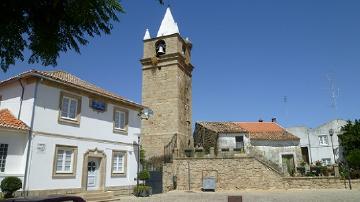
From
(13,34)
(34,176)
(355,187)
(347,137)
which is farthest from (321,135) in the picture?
(13,34)

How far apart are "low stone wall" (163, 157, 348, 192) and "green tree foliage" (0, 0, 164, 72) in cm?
2386

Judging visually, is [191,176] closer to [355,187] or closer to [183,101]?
[183,101]

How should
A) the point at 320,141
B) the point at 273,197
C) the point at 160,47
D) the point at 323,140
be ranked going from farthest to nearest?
the point at 320,141 < the point at 323,140 < the point at 160,47 < the point at 273,197

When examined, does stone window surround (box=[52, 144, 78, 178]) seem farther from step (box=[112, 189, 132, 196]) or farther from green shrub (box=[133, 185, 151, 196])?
green shrub (box=[133, 185, 151, 196])

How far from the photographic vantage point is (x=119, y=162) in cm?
2162

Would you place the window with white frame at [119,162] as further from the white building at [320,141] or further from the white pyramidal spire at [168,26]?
the white building at [320,141]

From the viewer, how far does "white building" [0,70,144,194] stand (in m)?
15.8

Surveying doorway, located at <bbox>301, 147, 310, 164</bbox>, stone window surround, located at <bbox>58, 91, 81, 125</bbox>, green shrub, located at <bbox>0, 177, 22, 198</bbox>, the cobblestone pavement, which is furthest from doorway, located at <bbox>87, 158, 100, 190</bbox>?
doorway, located at <bbox>301, 147, 310, 164</bbox>

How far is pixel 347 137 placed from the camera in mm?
36562

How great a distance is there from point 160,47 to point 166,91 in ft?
16.9

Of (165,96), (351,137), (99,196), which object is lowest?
(99,196)

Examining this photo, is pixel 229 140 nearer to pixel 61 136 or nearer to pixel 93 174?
pixel 93 174

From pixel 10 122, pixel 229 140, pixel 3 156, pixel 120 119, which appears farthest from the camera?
pixel 229 140

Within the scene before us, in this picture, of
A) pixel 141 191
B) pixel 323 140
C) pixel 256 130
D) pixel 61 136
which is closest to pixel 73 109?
pixel 61 136
